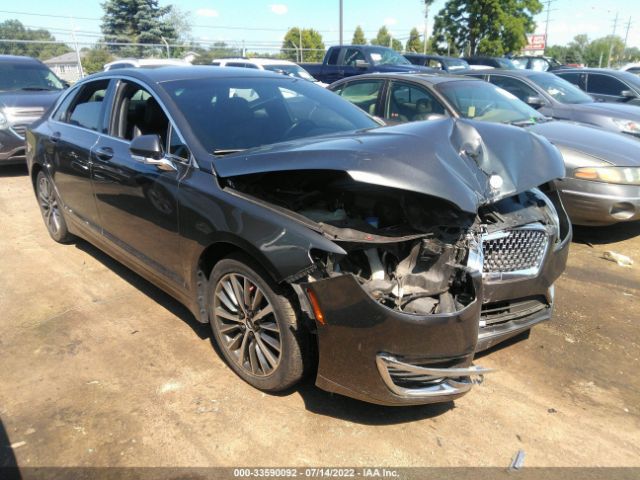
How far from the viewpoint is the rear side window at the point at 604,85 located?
10.3 metres

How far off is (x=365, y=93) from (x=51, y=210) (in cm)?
401

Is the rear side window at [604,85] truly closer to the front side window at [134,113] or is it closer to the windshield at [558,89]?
the windshield at [558,89]

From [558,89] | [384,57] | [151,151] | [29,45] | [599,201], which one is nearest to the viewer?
[151,151]

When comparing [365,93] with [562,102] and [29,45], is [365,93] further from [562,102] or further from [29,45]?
[29,45]

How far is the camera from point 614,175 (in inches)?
188

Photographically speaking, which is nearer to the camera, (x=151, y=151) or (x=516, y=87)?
(x=151, y=151)

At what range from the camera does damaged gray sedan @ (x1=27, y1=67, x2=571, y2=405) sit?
2334mm

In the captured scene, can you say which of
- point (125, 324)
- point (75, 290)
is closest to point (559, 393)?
point (125, 324)

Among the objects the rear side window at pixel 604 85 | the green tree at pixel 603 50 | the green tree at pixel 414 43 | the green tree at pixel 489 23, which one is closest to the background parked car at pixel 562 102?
the rear side window at pixel 604 85

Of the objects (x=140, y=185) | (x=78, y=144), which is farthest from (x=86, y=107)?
(x=140, y=185)

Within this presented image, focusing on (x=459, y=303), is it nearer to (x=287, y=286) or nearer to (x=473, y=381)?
(x=473, y=381)

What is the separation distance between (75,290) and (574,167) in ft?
15.5

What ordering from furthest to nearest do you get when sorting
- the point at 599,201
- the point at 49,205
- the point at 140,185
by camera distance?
the point at 49,205 → the point at 599,201 → the point at 140,185

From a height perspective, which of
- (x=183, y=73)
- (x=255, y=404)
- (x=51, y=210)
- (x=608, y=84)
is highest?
(x=183, y=73)
